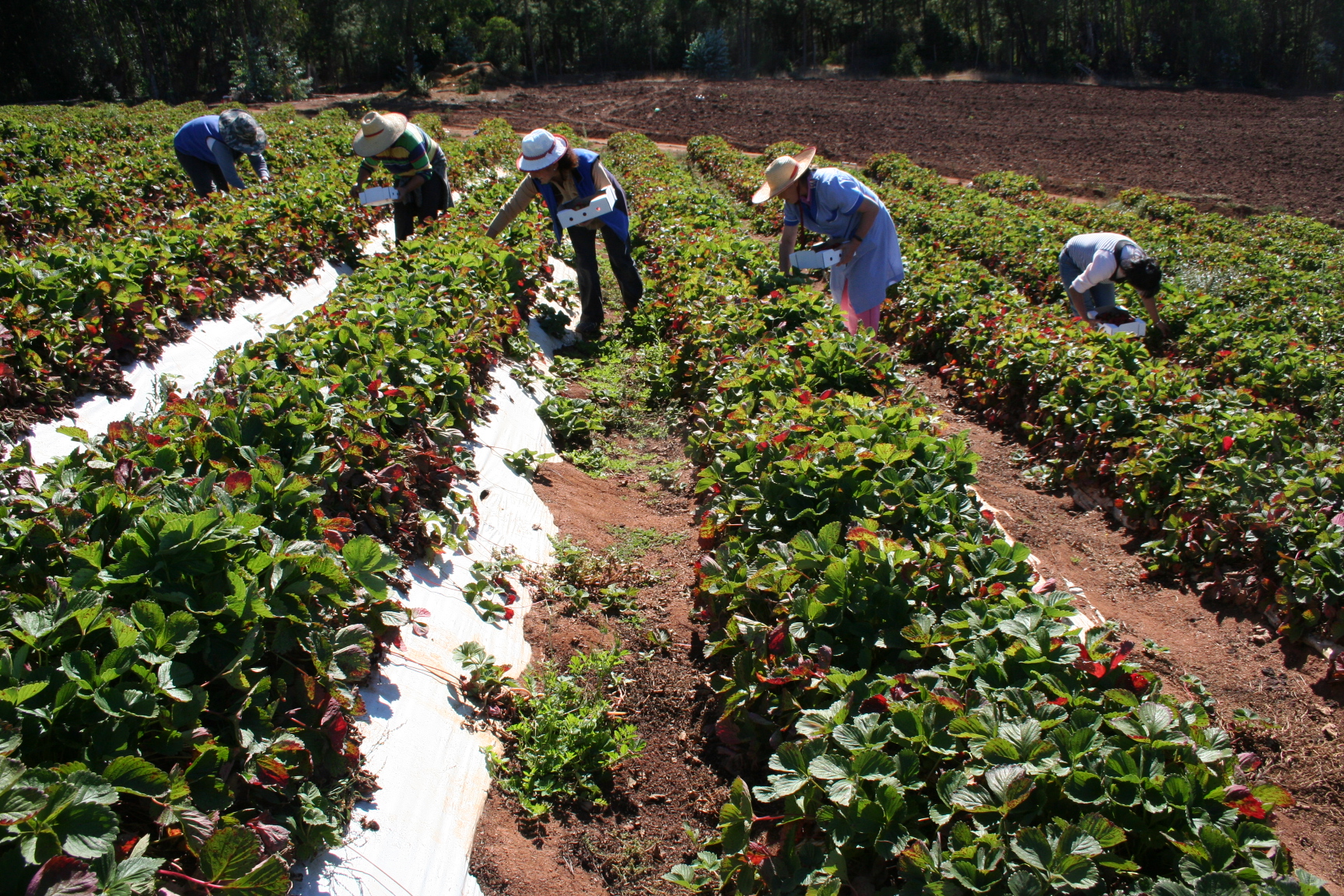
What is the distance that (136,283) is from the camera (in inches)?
171

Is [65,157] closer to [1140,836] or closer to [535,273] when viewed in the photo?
[535,273]

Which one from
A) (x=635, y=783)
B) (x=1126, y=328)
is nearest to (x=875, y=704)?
(x=635, y=783)

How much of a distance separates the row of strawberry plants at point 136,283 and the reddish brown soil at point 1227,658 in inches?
205

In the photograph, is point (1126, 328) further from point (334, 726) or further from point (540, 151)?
point (334, 726)

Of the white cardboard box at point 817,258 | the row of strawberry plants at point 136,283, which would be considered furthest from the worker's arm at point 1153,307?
the row of strawberry plants at point 136,283

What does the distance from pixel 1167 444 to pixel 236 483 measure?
15.6 feet

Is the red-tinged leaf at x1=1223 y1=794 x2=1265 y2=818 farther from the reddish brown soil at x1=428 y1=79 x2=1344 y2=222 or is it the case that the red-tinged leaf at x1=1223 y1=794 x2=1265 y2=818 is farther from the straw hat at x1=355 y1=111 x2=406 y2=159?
the reddish brown soil at x1=428 y1=79 x2=1344 y2=222

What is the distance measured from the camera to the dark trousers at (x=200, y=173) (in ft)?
28.8

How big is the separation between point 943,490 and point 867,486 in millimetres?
305

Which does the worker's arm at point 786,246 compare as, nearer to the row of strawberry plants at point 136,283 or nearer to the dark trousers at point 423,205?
the dark trousers at point 423,205

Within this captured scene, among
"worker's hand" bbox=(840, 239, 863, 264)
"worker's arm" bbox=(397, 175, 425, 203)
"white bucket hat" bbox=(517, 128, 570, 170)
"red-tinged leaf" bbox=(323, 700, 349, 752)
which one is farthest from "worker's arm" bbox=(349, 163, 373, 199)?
"red-tinged leaf" bbox=(323, 700, 349, 752)

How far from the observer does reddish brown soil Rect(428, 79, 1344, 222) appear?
63.9 feet

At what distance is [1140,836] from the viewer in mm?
1759

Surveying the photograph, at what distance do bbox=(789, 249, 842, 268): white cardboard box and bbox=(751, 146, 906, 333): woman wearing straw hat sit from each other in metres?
0.06
